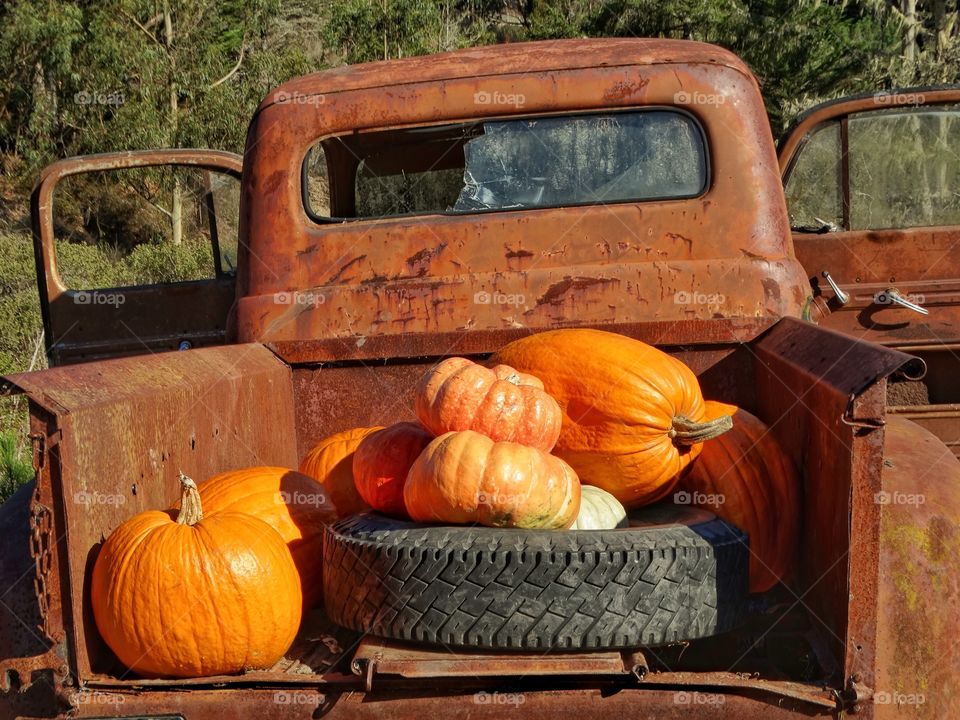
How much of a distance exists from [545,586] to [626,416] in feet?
2.05

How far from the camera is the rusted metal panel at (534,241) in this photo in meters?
3.18

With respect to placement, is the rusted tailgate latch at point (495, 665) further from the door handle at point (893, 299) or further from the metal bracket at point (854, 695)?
the door handle at point (893, 299)

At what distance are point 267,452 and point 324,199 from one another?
5.06 feet

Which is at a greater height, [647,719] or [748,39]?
[748,39]

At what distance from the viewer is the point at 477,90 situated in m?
3.39

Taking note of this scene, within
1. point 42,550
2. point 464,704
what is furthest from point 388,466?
point 42,550

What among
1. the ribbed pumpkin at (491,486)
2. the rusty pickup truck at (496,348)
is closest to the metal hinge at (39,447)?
the rusty pickup truck at (496,348)

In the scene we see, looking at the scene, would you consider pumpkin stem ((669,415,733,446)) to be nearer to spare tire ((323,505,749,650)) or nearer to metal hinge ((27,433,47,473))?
spare tire ((323,505,749,650))

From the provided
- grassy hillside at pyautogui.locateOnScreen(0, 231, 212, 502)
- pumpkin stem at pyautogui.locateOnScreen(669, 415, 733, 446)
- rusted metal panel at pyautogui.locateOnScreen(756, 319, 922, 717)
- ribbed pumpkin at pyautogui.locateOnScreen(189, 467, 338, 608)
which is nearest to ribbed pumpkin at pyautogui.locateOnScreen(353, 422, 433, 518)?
ribbed pumpkin at pyautogui.locateOnScreen(189, 467, 338, 608)

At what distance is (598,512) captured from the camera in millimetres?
2465

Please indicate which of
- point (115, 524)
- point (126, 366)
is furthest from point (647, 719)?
point (126, 366)

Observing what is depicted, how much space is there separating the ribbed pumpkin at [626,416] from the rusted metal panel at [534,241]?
504mm

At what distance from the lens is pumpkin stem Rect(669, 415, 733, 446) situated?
251cm

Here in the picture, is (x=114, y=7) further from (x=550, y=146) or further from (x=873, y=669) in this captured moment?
(x=873, y=669)
